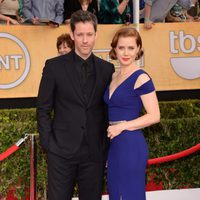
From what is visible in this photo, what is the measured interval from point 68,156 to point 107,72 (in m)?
0.66

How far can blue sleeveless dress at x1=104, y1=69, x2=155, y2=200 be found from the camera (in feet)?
11.4

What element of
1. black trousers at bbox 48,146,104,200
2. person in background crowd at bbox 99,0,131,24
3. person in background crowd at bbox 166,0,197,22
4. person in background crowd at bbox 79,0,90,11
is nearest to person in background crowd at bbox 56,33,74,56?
black trousers at bbox 48,146,104,200

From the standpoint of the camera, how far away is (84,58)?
11.8ft

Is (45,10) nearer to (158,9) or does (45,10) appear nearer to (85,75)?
(158,9)

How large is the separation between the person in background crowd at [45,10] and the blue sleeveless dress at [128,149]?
306cm

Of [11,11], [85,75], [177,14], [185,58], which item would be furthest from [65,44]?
[177,14]

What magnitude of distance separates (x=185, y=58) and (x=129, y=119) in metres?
3.50

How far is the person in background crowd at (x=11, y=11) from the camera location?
6441 millimetres

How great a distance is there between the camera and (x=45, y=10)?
21.1ft

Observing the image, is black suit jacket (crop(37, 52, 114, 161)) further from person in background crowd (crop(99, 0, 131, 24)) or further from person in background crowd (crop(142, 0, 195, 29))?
person in background crowd (crop(142, 0, 195, 29))

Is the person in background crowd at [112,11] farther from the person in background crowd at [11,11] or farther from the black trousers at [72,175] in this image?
the black trousers at [72,175]

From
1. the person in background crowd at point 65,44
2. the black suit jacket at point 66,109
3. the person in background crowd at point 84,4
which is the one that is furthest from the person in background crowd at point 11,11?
the black suit jacket at point 66,109

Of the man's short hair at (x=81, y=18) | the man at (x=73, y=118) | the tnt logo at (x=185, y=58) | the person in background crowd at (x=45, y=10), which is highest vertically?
the person in background crowd at (x=45, y=10)

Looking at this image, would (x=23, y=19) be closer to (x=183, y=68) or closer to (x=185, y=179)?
(x=183, y=68)
